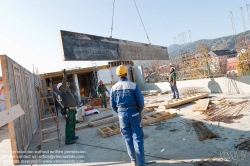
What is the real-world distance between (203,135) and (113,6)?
571cm

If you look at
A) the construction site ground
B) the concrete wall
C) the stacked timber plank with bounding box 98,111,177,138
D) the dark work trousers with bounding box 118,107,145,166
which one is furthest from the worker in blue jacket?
the concrete wall

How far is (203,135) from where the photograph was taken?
4031mm

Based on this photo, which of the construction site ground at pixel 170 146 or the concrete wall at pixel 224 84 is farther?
the concrete wall at pixel 224 84

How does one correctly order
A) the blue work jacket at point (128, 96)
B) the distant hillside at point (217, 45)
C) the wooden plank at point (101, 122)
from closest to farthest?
the blue work jacket at point (128, 96), the wooden plank at point (101, 122), the distant hillside at point (217, 45)

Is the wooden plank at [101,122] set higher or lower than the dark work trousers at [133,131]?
lower

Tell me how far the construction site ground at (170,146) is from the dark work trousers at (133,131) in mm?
347

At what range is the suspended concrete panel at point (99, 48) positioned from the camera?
464 cm

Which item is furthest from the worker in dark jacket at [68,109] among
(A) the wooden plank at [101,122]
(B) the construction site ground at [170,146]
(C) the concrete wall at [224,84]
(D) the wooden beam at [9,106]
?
(C) the concrete wall at [224,84]

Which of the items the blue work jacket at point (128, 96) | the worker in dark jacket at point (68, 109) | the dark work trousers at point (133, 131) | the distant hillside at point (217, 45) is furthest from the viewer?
the distant hillside at point (217, 45)

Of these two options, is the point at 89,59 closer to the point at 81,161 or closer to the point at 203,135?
the point at 81,161

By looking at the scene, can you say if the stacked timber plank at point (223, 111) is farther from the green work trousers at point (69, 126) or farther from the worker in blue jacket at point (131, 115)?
the green work trousers at point (69, 126)

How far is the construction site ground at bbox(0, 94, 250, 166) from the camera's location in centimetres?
308


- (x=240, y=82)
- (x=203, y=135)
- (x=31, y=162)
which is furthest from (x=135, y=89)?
(x=240, y=82)

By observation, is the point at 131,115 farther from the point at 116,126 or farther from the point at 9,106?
the point at 116,126
